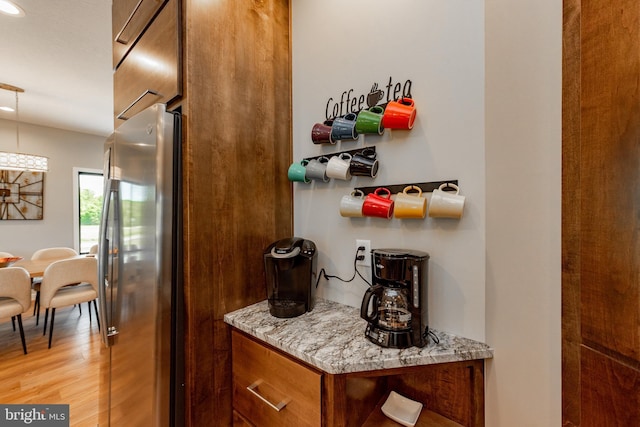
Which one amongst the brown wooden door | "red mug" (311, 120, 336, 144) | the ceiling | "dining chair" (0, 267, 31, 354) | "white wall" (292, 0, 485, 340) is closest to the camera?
the brown wooden door

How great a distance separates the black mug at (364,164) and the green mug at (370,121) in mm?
101

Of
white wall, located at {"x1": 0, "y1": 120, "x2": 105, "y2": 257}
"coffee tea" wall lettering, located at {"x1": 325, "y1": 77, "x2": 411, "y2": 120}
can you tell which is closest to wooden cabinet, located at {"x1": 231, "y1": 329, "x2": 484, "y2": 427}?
"coffee tea" wall lettering, located at {"x1": 325, "y1": 77, "x2": 411, "y2": 120}

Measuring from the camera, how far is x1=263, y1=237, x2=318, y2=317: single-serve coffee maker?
1.17 metres

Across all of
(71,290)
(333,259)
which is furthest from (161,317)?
(71,290)

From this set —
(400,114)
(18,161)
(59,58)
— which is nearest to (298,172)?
(400,114)

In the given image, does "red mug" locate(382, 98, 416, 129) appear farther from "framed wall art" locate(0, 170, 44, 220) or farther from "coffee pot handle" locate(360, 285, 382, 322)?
"framed wall art" locate(0, 170, 44, 220)

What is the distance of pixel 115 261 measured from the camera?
124cm

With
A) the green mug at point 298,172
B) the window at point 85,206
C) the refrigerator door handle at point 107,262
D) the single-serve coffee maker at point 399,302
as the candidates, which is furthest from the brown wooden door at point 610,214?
the window at point 85,206

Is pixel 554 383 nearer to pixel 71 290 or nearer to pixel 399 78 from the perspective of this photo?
pixel 399 78

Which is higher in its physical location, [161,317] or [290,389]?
[161,317]

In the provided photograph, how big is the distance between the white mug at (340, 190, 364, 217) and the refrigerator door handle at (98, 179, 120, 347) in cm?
104

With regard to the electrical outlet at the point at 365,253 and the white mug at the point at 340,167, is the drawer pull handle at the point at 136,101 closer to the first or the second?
the white mug at the point at 340,167

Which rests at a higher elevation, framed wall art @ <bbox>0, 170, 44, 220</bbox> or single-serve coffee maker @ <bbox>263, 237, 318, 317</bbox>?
framed wall art @ <bbox>0, 170, 44, 220</bbox>

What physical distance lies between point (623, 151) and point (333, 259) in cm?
110
